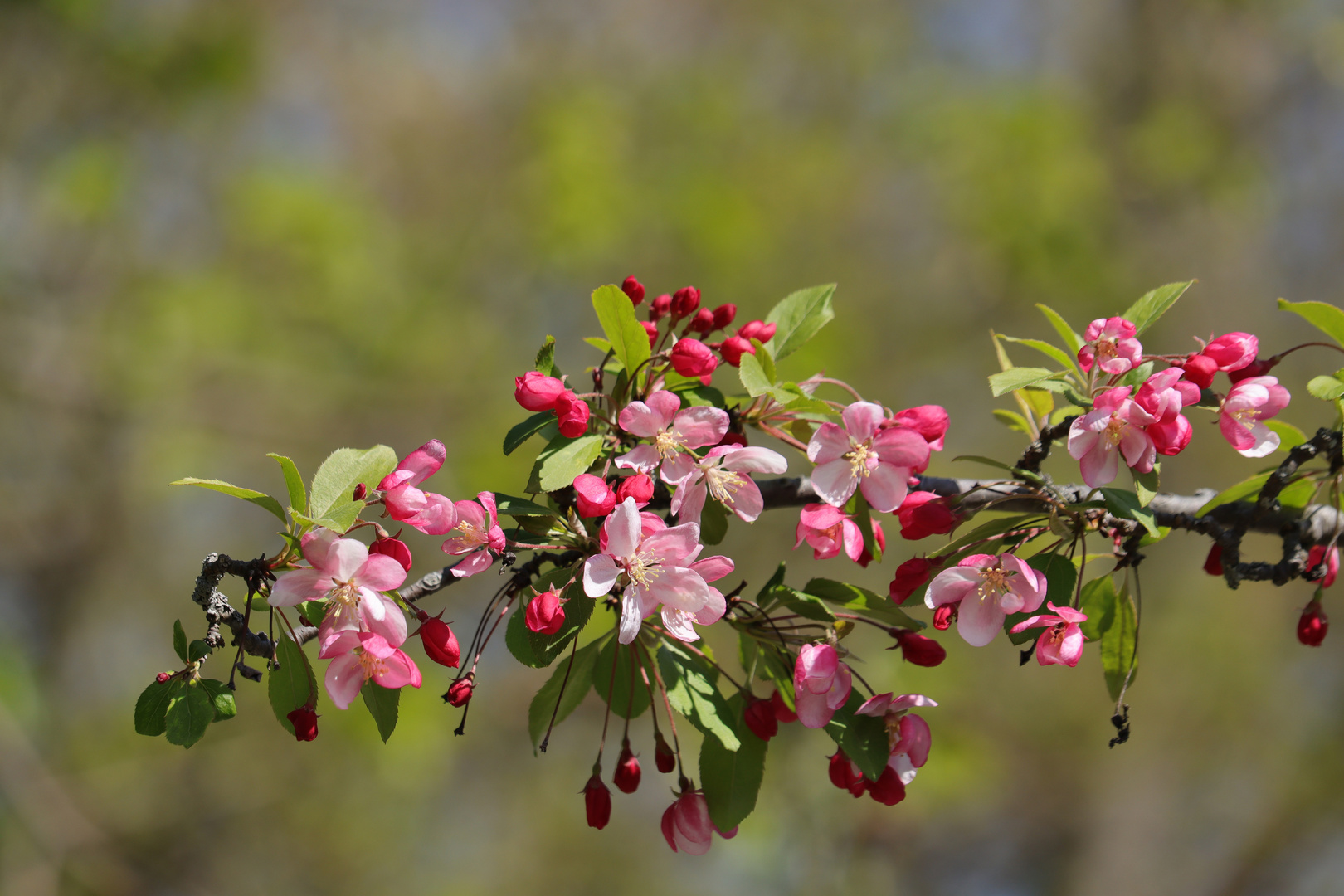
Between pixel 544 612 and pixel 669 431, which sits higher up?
pixel 669 431

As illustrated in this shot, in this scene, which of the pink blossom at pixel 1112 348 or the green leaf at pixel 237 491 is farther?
the pink blossom at pixel 1112 348

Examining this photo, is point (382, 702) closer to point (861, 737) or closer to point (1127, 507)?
point (861, 737)

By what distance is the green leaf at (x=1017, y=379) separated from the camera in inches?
45.3

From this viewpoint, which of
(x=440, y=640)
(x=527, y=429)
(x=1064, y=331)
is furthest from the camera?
(x=1064, y=331)

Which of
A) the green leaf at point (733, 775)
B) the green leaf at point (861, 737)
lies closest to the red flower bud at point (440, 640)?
the green leaf at point (733, 775)

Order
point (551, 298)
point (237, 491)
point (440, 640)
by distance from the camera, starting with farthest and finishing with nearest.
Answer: point (551, 298)
point (440, 640)
point (237, 491)

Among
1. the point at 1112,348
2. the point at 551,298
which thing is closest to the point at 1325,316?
the point at 1112,348

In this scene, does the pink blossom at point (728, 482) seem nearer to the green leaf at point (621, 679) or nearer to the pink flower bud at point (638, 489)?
the pink flower bud at point (638, 489)

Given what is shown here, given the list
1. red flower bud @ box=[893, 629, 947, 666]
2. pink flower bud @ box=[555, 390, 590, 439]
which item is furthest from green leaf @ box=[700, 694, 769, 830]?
pink flower bud @ box=[555, 390, 590, 439]

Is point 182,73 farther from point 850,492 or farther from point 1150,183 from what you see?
point 1150,183

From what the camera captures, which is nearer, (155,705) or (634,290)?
(155,705)

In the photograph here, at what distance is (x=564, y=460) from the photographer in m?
1.14

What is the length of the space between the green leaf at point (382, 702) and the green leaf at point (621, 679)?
0.96 ft

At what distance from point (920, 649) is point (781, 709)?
21 centimetres
